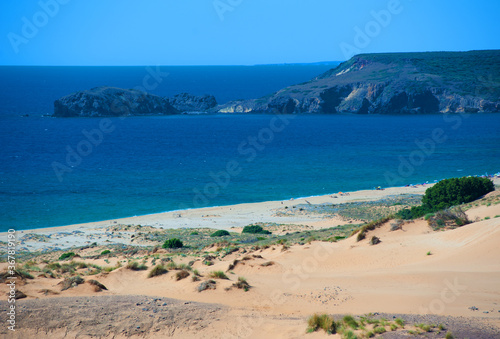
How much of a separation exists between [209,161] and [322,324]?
197 ft

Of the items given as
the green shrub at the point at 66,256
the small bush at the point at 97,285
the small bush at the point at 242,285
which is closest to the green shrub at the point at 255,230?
the green shrub at the point at 66,256

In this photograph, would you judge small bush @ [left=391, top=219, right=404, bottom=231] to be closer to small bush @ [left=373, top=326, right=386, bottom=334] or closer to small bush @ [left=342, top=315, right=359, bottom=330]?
small bush @ [left=342, top=315, right=359, bottom=330]

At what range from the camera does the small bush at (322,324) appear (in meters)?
12.3

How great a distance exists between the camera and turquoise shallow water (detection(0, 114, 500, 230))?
49156 mm

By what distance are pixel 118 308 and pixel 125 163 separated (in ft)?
184

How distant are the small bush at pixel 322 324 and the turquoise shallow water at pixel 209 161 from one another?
33.0m

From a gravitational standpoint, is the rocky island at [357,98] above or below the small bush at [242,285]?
above

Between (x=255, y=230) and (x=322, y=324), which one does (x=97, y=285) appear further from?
(x=255, y=230)

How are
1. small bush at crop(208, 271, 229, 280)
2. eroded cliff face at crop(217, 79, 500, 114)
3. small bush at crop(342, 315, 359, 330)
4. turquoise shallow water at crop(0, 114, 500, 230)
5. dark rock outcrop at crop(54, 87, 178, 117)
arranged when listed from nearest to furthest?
small bush at crop(342, 315, 359, 330) → small bush at crop(208, 271, 229, 280) → turquoise shallow water at crop(0, 114, 500, 230) → dark rock outcrop at crop(54, 87, 178, 117) → eroded cliff face at crop(217, 79, 500, 114)

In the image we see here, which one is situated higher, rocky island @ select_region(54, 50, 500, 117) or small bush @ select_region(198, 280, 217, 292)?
rocky island @ select_region(54, 50, 500, 117)

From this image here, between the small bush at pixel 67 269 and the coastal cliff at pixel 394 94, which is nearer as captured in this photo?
the small bush at pixel 67 269

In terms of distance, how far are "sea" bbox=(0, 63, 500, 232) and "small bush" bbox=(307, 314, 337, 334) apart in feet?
109

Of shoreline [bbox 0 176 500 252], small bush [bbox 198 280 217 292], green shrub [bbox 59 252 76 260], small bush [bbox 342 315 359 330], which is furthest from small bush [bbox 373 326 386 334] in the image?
shoreline [bbox 0 176 500 252]

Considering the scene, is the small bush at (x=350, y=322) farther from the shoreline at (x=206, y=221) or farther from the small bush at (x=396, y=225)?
the shoreline at (x=206, y=221)
